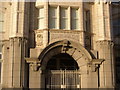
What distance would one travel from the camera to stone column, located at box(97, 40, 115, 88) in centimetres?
1866

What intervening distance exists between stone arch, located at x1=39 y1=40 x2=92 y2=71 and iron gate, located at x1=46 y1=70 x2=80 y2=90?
2.37 feet

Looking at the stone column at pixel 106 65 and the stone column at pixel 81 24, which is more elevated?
the stone column at pixel 81 24

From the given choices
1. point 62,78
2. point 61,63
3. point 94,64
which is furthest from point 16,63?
point 94,64

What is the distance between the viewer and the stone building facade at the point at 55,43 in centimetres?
1788

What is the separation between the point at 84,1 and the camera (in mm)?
19734

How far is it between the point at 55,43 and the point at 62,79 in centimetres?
237

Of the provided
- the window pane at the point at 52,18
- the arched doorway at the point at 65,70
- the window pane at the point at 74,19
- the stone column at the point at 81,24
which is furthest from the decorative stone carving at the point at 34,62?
the window pane at the point at 74,19

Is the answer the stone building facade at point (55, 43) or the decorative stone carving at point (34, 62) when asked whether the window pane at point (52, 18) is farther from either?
the decorative stone carving at point (34, 62)

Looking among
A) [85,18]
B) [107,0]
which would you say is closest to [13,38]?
[85,18]

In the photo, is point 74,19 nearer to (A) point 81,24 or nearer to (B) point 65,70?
(A) point 81,24

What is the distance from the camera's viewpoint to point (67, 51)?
1867 centimetres

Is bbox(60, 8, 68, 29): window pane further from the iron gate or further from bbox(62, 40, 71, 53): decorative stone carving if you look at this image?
the iron gate

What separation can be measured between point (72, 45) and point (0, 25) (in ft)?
17.0

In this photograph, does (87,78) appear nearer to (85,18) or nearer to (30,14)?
(85,18)
